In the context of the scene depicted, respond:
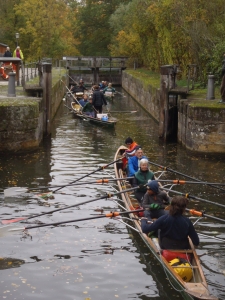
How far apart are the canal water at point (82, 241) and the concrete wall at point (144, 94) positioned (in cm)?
908

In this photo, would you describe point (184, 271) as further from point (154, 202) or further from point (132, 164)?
point (132, 164)

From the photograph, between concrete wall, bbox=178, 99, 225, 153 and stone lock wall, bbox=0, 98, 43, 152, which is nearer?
stone lock wall, bbox=0, 98, 43, 152

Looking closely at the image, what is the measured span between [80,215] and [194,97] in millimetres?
11343

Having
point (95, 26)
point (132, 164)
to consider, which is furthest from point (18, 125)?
point (95, 26)

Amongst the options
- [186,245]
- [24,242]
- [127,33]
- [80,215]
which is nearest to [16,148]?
[80,215]

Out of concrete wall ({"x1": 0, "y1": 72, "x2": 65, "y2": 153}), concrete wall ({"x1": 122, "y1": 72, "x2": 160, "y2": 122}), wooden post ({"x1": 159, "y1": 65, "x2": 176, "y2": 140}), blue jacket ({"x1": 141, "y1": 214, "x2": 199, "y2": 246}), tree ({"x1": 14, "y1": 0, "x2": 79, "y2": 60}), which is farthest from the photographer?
tree ({"x1": 14, "y1": 0, "x2": 79, "y2": 60})

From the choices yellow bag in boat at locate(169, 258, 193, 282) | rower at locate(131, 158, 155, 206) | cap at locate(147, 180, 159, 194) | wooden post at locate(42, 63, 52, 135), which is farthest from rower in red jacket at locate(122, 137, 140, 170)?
wooden post at locate(42, 63, 52, 135)

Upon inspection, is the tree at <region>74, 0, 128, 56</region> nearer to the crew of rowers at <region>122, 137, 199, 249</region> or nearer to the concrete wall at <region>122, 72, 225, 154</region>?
the concrete wall at <region>122, 72, 225, 154</region>

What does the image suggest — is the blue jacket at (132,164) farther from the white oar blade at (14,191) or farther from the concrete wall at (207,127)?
the concrete wall at (207,127)

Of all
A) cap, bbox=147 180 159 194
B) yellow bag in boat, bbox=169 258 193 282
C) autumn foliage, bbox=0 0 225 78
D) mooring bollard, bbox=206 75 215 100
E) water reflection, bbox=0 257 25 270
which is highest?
autumn foliage, bbox=0 0 225 78

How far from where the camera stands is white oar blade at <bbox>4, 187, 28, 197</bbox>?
51.9 ft

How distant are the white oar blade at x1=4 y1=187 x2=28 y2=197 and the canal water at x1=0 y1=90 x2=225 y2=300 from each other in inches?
6.6

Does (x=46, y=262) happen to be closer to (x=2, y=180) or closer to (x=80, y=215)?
(x=80, y=215)

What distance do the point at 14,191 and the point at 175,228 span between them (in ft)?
21.1
